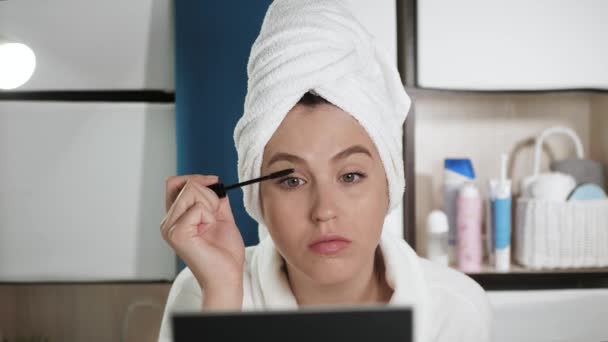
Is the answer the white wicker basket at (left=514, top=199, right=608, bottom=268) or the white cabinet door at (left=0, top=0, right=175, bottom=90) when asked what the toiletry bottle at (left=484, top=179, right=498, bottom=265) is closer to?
the white wicker basket at (left=514, top=199, right=608, bottom=268)

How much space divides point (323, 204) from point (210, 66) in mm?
335

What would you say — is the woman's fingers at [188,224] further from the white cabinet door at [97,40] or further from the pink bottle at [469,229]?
the pink bottle at [469,229]

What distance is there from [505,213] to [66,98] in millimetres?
737

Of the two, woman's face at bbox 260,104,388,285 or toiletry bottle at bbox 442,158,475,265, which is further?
toiletry bottle at bbox 442,158,475,265

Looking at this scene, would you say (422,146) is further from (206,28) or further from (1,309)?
(1,309)

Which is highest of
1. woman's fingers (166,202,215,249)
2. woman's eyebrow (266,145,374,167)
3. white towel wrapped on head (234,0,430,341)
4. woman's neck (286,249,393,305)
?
white towel wrapped on head (234,0,430,341)

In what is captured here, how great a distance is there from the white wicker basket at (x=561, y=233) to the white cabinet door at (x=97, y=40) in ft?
2.02

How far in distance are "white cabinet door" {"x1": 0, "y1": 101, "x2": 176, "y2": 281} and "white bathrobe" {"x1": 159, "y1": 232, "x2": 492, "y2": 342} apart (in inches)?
7.4

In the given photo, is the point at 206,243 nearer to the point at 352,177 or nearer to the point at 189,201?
the point at 189,201

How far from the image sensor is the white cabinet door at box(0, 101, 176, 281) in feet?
2.64

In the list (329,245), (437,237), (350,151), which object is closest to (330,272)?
(329,245)

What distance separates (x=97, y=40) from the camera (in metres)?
0.79

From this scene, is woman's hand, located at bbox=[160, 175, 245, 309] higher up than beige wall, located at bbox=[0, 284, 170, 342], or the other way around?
woman's hand, located at bbox=[160, 175, 245, 309]

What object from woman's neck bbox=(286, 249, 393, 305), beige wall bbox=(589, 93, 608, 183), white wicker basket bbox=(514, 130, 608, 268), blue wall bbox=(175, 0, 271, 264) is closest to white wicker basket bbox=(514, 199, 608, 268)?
white wicker basket bbox=(514, 130, 608, 268)
